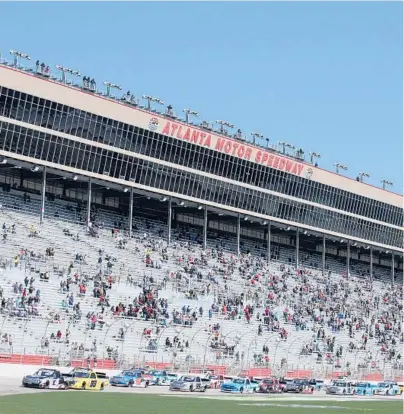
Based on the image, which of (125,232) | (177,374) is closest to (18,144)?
(125,232)

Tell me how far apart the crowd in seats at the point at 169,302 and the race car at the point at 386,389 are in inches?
290

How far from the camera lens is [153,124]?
3629 inches

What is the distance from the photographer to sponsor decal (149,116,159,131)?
91938 millimetres

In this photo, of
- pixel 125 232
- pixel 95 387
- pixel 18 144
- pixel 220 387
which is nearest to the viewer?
pixel 95 387

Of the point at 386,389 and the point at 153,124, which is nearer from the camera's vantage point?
the point at 386,389

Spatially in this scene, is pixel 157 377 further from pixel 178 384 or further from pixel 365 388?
pixel 365 388

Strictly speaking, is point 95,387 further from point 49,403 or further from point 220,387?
point 49,403

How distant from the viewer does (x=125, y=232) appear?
297ft

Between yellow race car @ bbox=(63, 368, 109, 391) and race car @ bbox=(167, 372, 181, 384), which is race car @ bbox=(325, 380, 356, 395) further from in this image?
yellow race car @ bbox=(63, 368, 109, 391)

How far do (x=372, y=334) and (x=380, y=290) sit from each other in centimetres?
2035

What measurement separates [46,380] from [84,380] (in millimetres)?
2576

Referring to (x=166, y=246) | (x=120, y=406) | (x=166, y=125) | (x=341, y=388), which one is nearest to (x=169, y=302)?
(x=166, y=246)

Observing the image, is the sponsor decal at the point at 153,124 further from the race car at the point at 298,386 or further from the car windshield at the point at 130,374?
the car windshield at the point at 130,374

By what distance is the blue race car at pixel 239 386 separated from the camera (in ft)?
208
